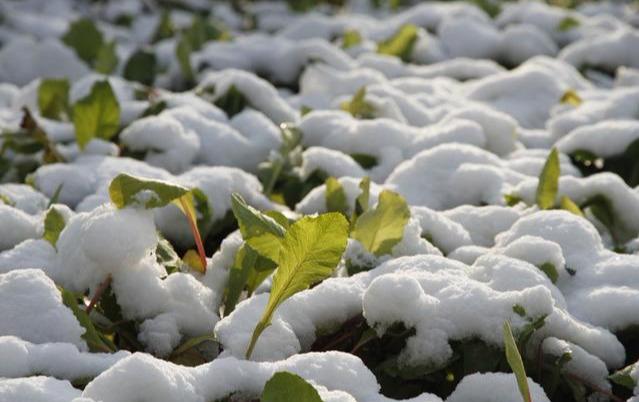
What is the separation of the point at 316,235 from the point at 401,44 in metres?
2.00

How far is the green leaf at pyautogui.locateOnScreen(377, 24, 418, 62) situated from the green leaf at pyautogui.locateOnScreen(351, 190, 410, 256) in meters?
1.70

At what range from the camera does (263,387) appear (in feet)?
3.01

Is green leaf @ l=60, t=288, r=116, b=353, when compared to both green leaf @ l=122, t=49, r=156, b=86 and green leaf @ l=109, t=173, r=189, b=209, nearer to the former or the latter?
green leaf @ l=109, t=173, r=189, b=209

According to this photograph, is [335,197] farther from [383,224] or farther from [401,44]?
[401,44]

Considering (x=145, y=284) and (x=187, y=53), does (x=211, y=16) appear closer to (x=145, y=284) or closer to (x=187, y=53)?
(x=187, y=53)

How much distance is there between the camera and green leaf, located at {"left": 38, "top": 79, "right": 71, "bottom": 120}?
2.01 m

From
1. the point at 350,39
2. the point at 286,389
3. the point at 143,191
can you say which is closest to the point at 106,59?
the point at 350,39

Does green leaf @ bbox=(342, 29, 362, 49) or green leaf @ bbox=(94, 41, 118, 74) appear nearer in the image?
green leaf @ bbox=(94, 41, 118, 74)

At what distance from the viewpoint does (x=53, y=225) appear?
126cm

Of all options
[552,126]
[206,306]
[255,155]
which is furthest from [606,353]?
[552,126]

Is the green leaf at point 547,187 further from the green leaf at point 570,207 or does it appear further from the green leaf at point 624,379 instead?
the green leaf at point 624,379

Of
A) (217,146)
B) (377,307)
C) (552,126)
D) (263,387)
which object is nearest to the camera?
(263,387)

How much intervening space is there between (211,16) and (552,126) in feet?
7.57

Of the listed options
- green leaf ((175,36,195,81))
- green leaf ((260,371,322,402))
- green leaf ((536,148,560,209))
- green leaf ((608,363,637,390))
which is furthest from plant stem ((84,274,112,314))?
green leaf ((175,36,195,81))
